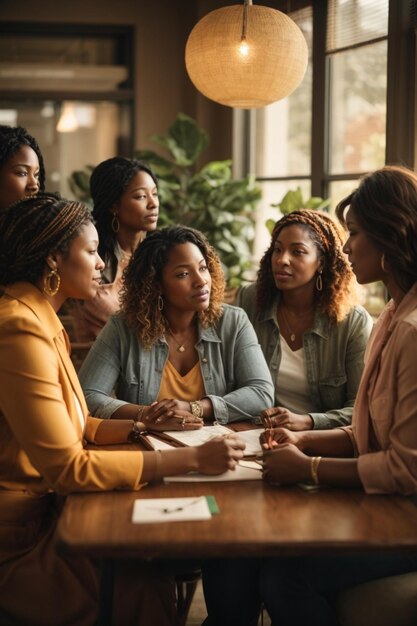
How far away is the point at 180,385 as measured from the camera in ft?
8.55

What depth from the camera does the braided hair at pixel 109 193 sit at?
3521 mm

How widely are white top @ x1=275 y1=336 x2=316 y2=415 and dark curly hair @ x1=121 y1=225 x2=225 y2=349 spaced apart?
0.33 m

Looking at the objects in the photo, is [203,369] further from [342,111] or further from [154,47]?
[154,47]

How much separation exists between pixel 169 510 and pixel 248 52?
2065mm

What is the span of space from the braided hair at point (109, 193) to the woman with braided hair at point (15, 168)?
489 millimetres

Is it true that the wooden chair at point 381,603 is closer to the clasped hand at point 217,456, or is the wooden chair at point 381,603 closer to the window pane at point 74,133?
the clasped hand at point 217,456

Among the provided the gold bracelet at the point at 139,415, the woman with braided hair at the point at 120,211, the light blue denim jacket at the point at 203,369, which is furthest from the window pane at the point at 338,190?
the gold bracelet at the point at 139,415

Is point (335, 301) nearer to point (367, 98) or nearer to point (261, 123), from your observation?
point (367, 98)

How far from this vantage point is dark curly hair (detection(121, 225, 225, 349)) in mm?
2658

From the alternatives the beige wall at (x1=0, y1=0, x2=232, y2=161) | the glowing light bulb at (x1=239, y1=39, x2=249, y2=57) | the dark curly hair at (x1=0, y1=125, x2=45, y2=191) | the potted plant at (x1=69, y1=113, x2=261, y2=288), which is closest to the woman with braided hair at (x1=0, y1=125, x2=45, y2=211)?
the dark curly hair at (x1=0, y1=125, x2=45, y2=191)

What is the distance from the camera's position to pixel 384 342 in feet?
6.57

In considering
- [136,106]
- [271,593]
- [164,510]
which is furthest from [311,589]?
[136,106]

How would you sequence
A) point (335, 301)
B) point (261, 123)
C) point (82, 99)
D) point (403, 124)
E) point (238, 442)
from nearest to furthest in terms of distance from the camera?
point (238, 442) < point (335, 301) < point (403, 124) < point (261, 123) < point (82, 99)

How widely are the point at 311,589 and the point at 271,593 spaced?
91mm
